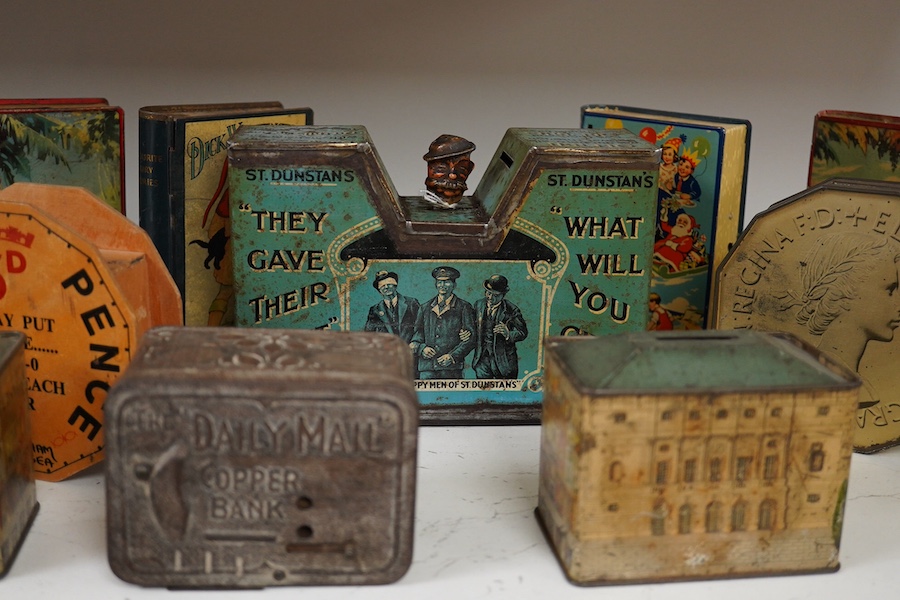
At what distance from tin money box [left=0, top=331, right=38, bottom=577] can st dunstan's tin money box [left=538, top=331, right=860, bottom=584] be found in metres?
0.77

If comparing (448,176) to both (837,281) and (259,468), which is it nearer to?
(837,281)

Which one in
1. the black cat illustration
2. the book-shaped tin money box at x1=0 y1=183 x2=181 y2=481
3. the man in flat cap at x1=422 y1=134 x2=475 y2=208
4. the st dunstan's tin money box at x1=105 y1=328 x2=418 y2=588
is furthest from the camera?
the black cat illustration

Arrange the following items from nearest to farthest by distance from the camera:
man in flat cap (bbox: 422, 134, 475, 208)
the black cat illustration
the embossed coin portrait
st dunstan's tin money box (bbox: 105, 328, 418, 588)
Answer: st dunstan's tin money box (bbox: 105, 328, 418, 588) < the embossed coin portrait < man in flat cap (bbox: 422, 134, 475, 208) < the black cat illustration

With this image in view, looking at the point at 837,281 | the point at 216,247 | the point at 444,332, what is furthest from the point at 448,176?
the point at 837,281

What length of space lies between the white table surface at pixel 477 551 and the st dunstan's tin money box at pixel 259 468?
1.8 inches

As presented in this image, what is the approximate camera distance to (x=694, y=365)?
162 centimetres

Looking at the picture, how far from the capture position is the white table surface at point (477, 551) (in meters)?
1.62

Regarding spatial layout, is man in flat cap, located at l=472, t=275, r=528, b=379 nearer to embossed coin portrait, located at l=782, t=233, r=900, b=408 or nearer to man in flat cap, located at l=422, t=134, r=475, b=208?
man in flat cap, located at l=422, t=134, r=475, b=208

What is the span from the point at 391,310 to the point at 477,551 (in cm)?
57

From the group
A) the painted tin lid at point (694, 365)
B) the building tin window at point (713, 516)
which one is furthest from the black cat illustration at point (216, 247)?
the building tin window at point (713, 516)

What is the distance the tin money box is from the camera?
1615 mm

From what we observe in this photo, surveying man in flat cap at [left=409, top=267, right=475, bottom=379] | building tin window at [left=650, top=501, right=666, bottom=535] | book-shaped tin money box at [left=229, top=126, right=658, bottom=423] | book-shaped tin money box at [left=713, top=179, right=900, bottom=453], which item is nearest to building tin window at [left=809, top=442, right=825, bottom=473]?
building tin window at [left=650, top=501, right=666, bottom=535]

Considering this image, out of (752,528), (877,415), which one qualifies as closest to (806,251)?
(877,415)

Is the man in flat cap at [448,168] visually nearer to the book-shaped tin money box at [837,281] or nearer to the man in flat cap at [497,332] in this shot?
→ the man in flat cap at [497,332]
